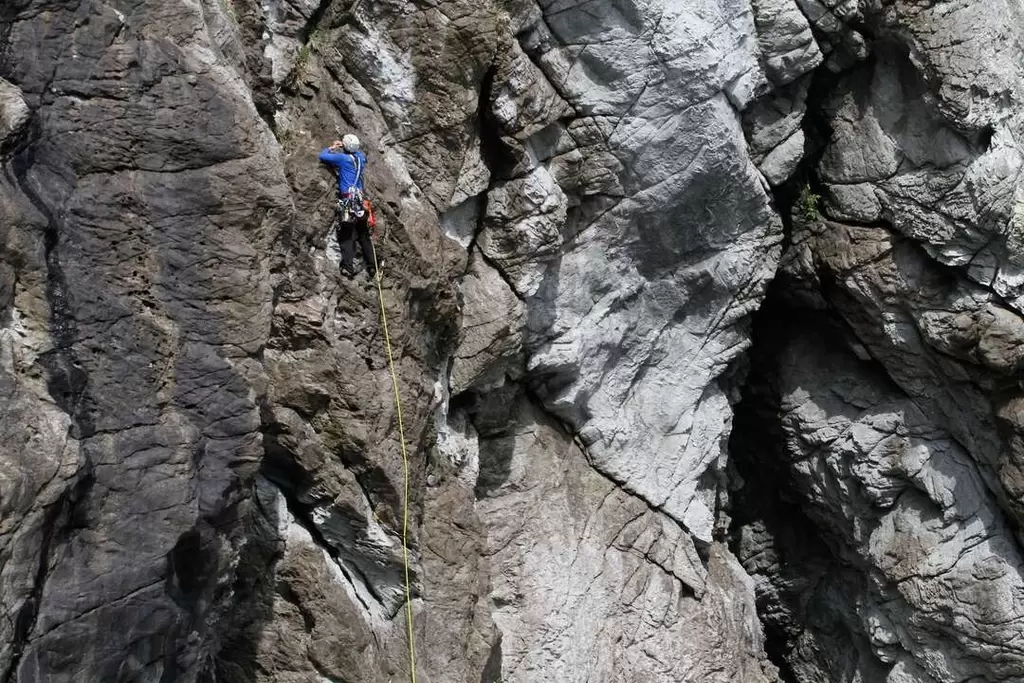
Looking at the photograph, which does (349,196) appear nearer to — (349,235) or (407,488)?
(349,235)

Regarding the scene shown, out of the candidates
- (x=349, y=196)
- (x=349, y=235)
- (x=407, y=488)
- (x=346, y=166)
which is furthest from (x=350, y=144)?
(x=407, y=488)

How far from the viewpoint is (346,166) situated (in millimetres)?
10016

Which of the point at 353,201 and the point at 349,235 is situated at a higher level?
the point at 353,201

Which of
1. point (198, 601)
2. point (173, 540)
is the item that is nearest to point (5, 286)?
point (173, 540)

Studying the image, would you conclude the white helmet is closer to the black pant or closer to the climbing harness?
the climbing harness

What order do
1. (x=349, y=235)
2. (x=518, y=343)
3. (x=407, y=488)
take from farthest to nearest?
(x=518, y=343), (x=407, y=488), (x=349, y=235)

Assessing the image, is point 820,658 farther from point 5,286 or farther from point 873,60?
point 5,286

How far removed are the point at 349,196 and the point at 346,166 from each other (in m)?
0.28

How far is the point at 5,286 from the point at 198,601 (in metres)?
2.78

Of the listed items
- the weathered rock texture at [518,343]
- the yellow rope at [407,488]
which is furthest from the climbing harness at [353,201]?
the yellow rope at [407,488]

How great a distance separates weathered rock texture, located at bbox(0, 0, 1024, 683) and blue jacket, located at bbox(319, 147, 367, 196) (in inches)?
7.1

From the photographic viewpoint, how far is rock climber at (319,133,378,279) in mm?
10000

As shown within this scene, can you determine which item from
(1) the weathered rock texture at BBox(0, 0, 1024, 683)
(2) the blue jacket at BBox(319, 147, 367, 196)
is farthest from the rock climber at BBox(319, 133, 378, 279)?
(1) the weathered rock texture at BBox(0, 0, 1024, 683)

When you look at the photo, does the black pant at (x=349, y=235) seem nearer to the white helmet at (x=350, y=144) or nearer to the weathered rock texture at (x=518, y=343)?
the weathered rock texture at (x=518, y=343)
